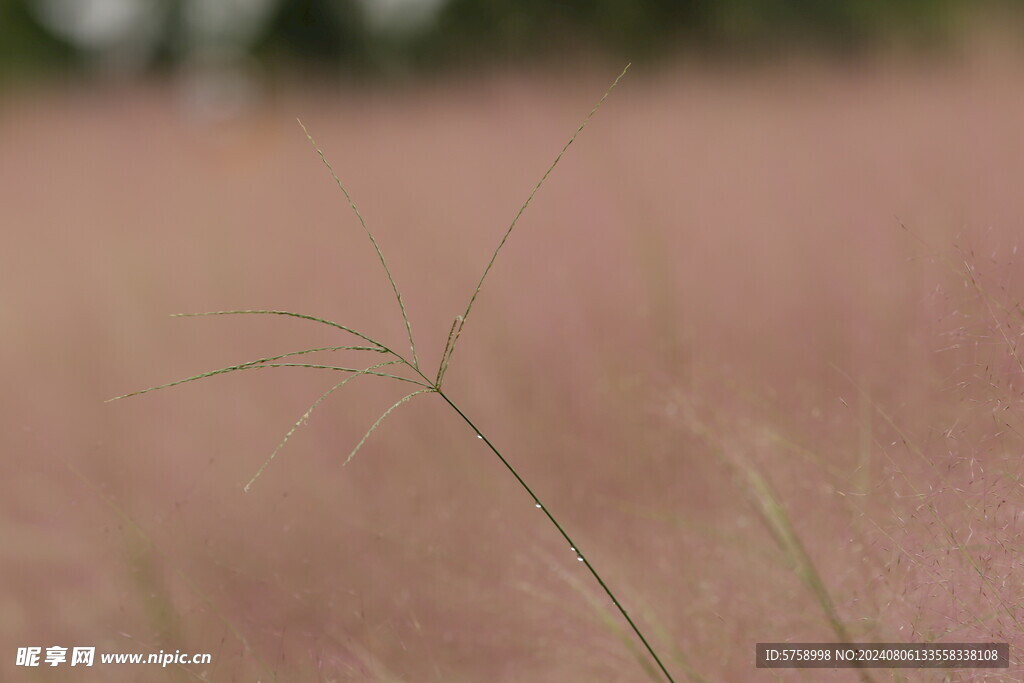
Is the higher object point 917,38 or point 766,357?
point 917,38

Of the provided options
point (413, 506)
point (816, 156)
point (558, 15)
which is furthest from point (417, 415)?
point (558, 15)

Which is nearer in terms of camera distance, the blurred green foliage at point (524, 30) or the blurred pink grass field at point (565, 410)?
the blurred pink grass field at point (565, 410)

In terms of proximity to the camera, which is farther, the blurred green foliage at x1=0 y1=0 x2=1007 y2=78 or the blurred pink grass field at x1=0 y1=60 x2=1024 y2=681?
the blurred green foliage at x1=0 y1=0 x2=1007 y2=78

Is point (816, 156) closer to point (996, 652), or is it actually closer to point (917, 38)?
point (917, 38)
